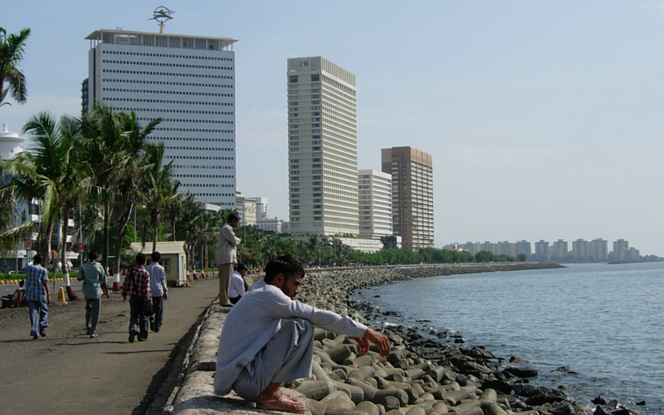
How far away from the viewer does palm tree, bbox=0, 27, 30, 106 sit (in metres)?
20.1

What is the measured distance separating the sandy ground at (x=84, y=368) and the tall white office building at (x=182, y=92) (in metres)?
162

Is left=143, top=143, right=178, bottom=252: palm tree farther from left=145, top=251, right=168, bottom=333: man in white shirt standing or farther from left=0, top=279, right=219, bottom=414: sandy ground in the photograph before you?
left=145, top=251, right=168, bottom=333: man in white shirt standing

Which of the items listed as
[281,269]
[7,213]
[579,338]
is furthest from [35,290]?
[579,338]

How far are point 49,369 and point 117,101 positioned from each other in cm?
17095

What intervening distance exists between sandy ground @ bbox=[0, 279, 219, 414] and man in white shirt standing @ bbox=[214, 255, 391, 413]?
200 cm

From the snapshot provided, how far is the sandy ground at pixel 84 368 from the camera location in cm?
766

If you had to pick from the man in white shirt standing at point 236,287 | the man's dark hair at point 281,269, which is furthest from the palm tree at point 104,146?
the man's dark hair at point 281,269

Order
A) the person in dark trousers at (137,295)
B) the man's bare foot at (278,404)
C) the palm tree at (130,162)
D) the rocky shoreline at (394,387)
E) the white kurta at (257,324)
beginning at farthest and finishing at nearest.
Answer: the palm tree at (130,162) < the person in dark trousers at (137,295) < the rocky shoreline at (394,387) < the man's bare foot at (278,404) < the white kurta at (257,324)

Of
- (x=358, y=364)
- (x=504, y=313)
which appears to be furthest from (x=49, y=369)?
(x=504, y=313)

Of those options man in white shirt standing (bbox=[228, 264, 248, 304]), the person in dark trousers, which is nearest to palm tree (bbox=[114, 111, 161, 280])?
man in white shirt standing (bbox=[228, 264, 248, 304])

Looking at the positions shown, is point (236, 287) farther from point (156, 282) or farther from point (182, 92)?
point (182, 92)

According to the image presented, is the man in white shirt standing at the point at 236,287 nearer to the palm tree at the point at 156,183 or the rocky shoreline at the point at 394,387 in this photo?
the rocky shoreline at the point at 394,387

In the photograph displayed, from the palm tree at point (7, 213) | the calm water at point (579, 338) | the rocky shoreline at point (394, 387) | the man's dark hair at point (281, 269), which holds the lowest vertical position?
the calm water at point (579, 338)

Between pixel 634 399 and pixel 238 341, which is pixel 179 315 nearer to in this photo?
pixel 634 399
